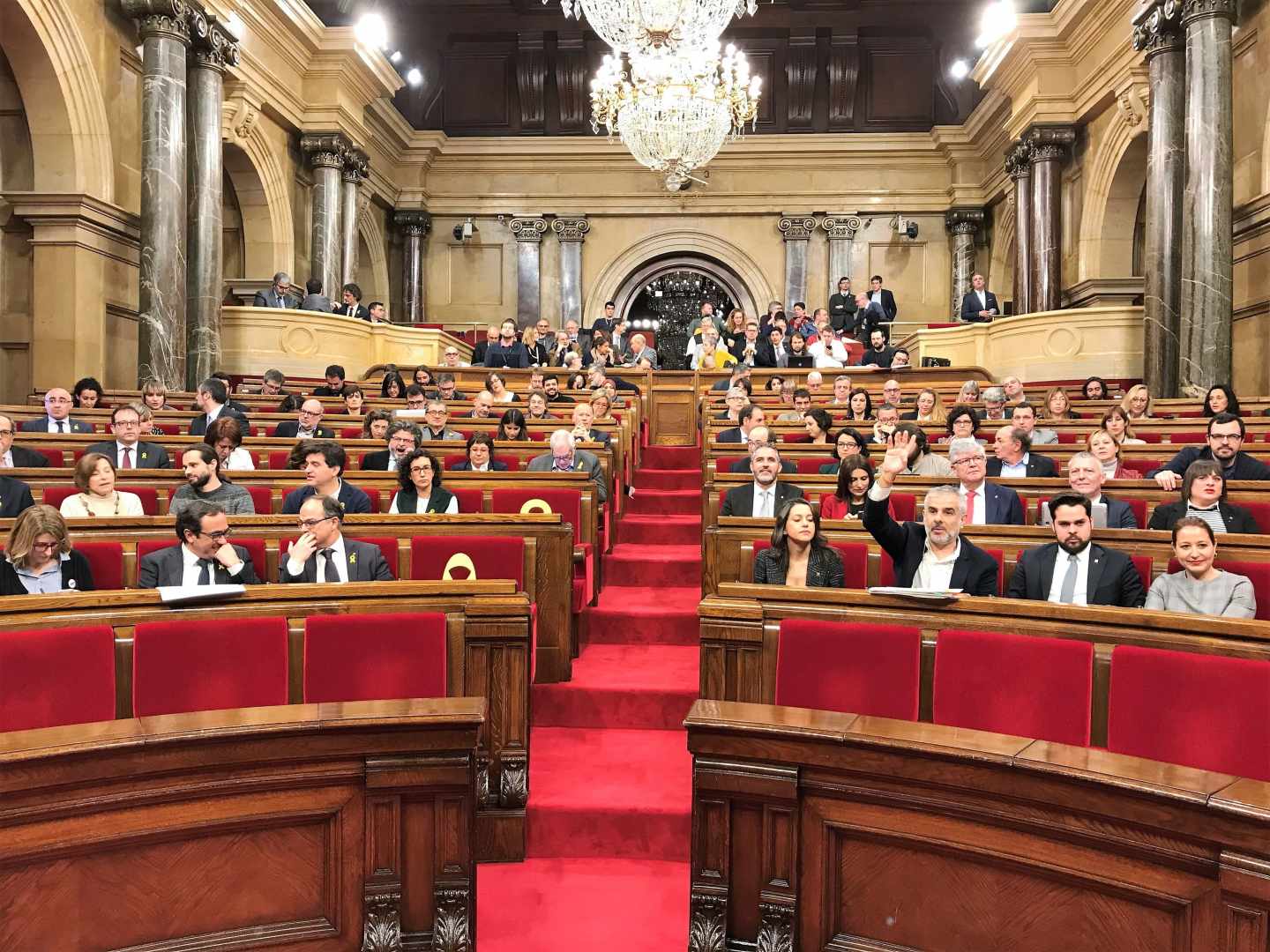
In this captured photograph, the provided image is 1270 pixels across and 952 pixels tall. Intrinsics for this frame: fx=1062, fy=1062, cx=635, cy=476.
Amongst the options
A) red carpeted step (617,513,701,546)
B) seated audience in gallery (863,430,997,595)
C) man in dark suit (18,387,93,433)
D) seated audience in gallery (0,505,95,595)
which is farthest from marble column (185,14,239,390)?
seated audience in gallery (863,430,997,595)

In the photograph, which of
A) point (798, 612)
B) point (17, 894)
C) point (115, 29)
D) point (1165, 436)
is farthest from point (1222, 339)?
point (115, 29)

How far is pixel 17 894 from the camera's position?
1759 mm

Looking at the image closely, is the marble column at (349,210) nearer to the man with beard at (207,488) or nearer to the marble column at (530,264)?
Answer: the marble column at (530,264)

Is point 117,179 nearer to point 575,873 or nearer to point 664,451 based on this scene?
point 664,451

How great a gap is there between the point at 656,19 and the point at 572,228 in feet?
24.6

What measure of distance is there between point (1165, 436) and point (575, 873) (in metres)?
4.82

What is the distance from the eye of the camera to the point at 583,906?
2.68 m

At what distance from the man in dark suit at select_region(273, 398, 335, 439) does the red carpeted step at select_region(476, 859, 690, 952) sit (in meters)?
3.38

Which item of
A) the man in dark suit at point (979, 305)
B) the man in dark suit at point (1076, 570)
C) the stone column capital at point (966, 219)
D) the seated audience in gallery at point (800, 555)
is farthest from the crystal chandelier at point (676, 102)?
the man in dark suit at point (1076, 570)

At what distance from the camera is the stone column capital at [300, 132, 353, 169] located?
1279 cm

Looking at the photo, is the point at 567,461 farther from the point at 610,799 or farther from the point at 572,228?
the point at 572,228

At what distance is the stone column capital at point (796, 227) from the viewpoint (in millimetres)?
15633

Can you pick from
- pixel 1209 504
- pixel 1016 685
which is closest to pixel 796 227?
pixel 1209 504

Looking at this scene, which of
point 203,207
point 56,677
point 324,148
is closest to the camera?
point 56,677
